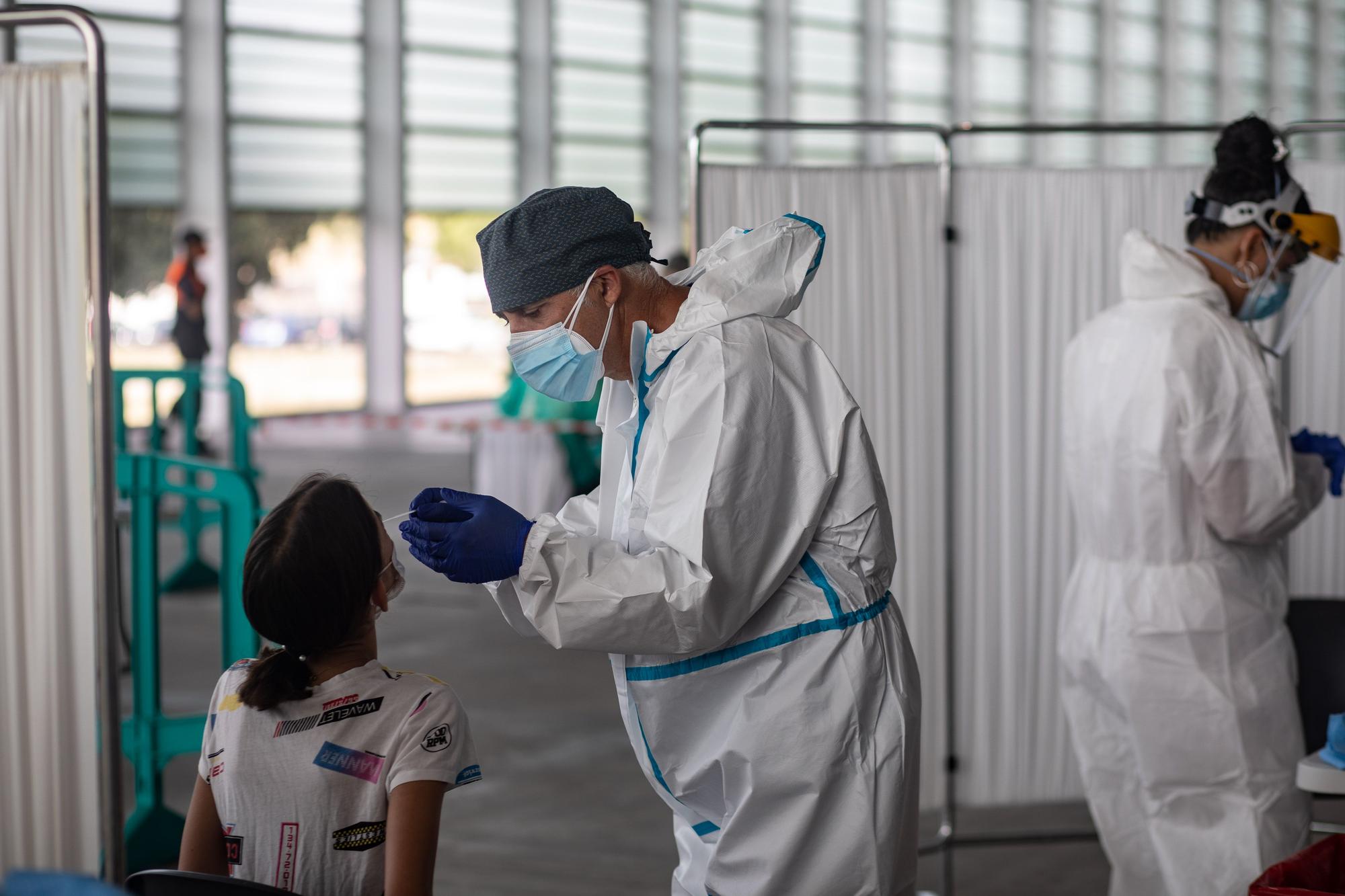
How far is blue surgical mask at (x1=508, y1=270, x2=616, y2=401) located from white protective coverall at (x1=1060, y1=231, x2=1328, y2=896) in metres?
1.22

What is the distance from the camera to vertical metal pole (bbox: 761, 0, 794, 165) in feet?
51.2

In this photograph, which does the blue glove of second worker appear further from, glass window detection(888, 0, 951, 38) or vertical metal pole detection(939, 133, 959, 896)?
glass window detection(888, 0, 951, 38)

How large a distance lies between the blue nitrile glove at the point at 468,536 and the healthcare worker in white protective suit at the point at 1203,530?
1475 millimetres

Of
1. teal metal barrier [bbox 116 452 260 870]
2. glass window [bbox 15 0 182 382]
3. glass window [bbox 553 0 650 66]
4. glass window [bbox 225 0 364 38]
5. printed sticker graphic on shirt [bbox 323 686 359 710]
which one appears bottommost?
teal metal barrier [bbox 116 452 260 870]

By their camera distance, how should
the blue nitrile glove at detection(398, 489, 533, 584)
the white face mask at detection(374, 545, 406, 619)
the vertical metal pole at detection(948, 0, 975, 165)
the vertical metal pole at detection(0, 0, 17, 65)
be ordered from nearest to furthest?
the blue nitrile glove at detection(398, 489, 533, 584) → the white face mask at detection(374, 545, 406, 619) → the vertical metal pole at detection(0, 0, 17, 65) → the vertical metal pole at detection(948, 0, 975, 165)

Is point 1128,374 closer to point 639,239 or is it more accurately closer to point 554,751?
point 639,239

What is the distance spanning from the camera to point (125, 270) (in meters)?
11.9

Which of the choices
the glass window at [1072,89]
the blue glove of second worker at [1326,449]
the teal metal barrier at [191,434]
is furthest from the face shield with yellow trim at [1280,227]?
the glass window at [1072,89]

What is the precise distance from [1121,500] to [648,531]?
1.37 m

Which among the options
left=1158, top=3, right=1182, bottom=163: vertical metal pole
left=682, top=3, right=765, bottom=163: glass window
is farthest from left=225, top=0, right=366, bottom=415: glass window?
left=1158, top=3, right=1182, bottom=163: vertical metal pole

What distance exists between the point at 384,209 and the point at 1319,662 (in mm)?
11438

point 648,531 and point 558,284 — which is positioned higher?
point 558,284

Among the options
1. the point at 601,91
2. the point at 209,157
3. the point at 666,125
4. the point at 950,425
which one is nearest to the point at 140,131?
the point at 209,157

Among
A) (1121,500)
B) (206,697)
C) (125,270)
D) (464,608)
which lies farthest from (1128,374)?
(125,270)
